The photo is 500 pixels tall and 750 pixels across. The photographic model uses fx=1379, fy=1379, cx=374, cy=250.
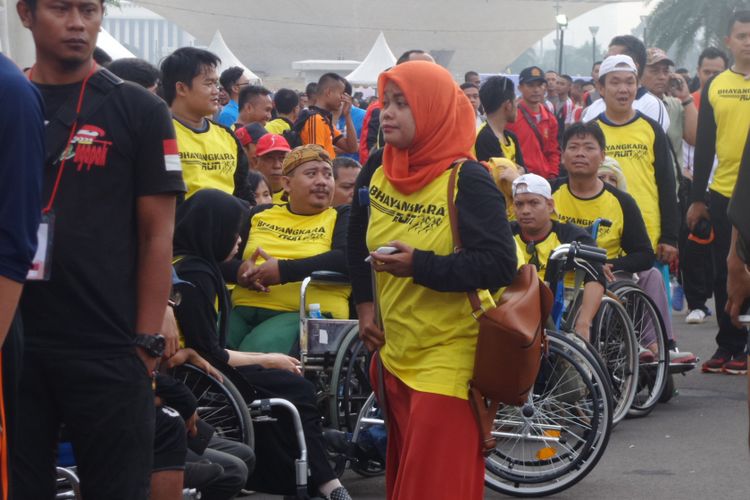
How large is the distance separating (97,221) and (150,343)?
1.17ft

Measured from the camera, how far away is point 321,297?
269 inches

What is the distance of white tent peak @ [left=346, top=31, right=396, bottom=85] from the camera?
1521 inches

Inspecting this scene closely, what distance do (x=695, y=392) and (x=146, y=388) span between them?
19.1 ft

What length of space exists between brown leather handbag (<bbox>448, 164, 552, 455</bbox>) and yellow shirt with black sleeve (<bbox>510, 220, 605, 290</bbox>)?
9.58 ft

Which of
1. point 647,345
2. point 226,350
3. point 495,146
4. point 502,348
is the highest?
point 495,146

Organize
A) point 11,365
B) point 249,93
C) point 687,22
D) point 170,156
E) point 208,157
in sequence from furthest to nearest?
point 687,22 → point 249,93 → point 208,157 → point 170,156 → point 11,365

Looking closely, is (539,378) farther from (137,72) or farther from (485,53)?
(485,53)

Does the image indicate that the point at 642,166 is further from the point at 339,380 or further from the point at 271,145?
the point at 339,380

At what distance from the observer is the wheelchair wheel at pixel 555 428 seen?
21.2ft

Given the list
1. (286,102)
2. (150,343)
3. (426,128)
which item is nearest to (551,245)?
(426,128)

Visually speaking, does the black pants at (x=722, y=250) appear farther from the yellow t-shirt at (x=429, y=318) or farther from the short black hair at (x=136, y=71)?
the yellow t-shirt at (x=429, y=318)

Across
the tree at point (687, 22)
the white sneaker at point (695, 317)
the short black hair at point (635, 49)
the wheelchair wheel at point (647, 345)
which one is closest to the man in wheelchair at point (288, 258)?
the wheelchair wheel at point (647, 345)

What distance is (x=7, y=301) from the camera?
9.90 feet

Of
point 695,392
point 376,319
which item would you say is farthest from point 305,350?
point 695,392
